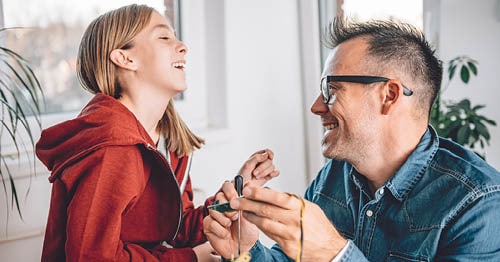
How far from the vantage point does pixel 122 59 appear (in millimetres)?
1732

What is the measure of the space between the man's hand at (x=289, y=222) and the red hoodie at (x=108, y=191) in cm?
41

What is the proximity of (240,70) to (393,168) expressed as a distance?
1.26m

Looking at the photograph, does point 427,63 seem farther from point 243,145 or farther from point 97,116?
point 243,145

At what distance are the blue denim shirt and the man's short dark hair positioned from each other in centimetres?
12

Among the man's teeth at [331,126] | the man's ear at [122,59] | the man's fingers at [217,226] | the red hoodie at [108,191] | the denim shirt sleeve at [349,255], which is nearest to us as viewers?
the denim shirt sleeve at [349,255]

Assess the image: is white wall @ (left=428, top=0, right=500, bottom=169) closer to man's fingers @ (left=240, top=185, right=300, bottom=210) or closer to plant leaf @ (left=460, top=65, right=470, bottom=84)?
plant leaf @ (left=460, top=65, right=470, bottom=84)

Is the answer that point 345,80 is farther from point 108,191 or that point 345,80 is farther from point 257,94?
point 257,94

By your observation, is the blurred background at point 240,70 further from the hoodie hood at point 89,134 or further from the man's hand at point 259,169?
the man's hand at point 259,169

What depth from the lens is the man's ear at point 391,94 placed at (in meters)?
1.52

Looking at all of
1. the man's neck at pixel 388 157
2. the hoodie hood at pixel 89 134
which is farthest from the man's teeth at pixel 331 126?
the hoodie hood at pixel 89 134

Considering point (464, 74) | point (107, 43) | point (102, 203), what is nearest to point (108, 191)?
point (102, 203)

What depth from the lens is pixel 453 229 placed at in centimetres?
139

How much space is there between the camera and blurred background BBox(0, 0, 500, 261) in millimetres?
2094

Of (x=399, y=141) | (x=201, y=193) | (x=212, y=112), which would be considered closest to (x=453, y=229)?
(x=399, y=141)
